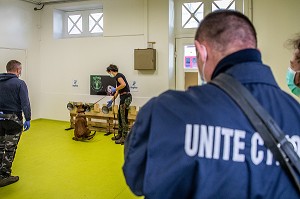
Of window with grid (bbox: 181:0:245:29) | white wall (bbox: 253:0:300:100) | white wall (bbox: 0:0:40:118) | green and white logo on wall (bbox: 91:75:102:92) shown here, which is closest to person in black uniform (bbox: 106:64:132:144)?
green and white logo on wall (bbox: 91:75:102:92)

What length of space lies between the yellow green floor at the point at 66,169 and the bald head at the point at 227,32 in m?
2.55

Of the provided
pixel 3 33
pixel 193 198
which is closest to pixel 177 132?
pixel 193 198

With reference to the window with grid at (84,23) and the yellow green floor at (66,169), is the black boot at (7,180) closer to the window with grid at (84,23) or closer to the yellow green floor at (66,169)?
the yellow green floor at (66,169)

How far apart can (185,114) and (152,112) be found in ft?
0.33

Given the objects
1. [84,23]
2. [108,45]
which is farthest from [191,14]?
[84,23]

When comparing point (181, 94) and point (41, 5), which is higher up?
point (41, 5)

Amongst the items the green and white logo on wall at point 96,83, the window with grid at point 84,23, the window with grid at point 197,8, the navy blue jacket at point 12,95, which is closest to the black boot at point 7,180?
the navy blue jacket at point 12,95

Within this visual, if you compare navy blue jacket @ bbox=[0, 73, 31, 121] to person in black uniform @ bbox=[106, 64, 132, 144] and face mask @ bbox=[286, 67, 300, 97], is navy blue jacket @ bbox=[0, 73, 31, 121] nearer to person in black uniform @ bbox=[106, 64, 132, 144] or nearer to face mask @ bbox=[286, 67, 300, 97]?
person in black uniform @ bbox=[106, 64, 132, 144]

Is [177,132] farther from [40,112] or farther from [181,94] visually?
[40,112]

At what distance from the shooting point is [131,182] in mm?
858

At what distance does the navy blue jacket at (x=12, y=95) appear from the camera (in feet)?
11.2

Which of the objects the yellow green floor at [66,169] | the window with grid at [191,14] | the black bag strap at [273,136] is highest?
the window with grid at [191,14]

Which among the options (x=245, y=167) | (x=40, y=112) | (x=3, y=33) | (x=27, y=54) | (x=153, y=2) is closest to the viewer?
(x=245, y=167)

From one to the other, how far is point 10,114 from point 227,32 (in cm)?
327
